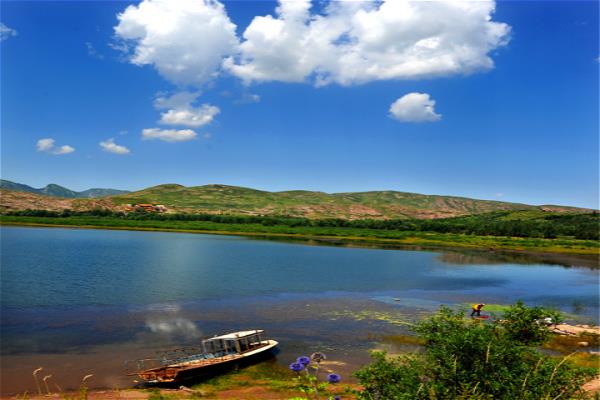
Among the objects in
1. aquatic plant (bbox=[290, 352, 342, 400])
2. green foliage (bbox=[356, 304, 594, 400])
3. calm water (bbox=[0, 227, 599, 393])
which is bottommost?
calm water (bbox=[0, 227, 599, 393])

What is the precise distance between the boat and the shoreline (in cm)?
10770

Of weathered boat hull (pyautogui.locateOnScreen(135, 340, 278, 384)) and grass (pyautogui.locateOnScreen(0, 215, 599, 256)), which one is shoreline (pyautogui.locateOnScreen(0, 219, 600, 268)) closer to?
grass (pyautogui.locateOnScreen(0, 215, 599, 256))

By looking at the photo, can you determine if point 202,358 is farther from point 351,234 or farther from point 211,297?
point 351,234

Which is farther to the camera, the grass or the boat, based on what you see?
the grass

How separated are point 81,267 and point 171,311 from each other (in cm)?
3336

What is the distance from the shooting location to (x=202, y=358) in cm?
2998

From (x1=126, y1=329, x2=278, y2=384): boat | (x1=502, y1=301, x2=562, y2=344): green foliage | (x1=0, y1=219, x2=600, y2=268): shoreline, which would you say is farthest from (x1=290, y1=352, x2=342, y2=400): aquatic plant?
(x1=0, y1=219, x2=600, y2=268): shoreline

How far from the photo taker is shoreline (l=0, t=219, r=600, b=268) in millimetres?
131125

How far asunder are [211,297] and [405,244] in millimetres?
110888

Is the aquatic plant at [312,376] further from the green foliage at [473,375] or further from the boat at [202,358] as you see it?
the boat at [202,358]

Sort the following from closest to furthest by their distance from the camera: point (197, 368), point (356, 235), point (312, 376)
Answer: point (312, 376) → point (197, 368) → point (356, 235)

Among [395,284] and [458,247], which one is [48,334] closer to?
[395,284]

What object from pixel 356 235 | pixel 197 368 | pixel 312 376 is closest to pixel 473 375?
pixel 312 376

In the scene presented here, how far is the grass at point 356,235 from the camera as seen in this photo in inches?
5944
